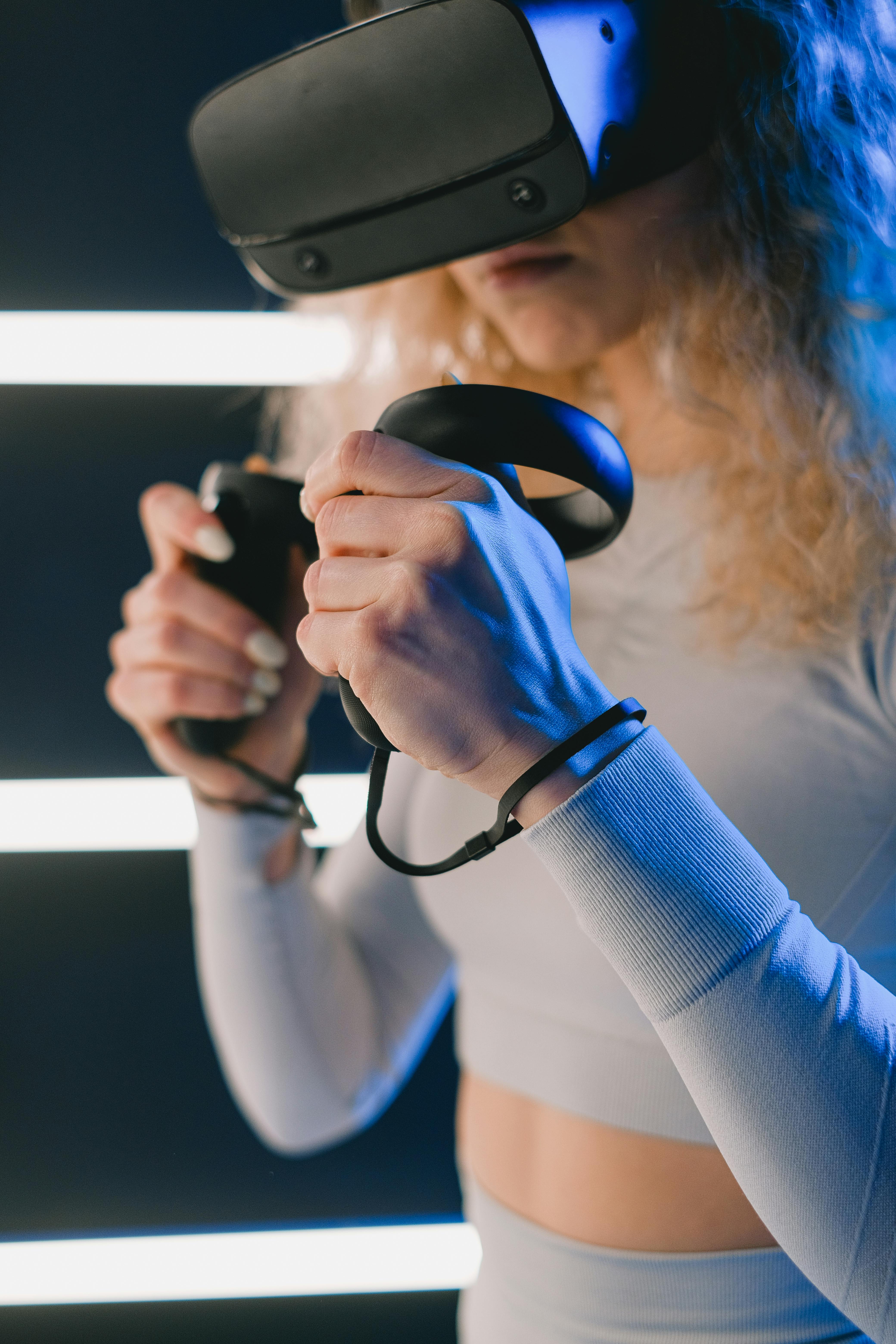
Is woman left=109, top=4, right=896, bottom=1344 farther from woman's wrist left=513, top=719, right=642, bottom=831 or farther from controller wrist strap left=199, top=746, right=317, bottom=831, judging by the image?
woman's wrist left=513, top=719, right=642, bottom=831

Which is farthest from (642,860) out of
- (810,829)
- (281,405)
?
(281,405)

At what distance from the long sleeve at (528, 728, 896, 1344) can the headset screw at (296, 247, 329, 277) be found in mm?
353

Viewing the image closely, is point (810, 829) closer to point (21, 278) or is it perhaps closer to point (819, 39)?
point (819, 39)

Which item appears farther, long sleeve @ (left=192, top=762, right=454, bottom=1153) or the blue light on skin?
long sleeve @ (left=192, top=762, right=454, bottom=1153)

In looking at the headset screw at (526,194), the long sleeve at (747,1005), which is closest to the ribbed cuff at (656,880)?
the long sleeve at (747,1005)

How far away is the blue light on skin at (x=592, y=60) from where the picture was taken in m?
0.41

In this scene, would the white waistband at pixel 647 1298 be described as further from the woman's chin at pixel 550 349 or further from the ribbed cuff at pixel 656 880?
the woman's chin at pixel 550 349

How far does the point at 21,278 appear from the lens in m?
0.89

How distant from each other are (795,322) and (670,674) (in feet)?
0.79

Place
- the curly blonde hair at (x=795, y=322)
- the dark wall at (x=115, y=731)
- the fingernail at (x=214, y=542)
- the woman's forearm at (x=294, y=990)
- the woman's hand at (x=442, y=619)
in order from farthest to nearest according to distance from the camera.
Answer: the dark wall at (x=115, y=731), the woman's forearm at (x=294, y=990), the fingernail at (x=214, y=542), the curly blonde hair at (x=795, y=322), the woman's hand at (x=442, y=619)

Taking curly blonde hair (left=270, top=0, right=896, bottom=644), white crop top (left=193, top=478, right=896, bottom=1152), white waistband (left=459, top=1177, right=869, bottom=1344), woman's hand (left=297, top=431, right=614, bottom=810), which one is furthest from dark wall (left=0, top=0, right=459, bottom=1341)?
woman's hand (left=297, top=431, right=614, bottom=810)

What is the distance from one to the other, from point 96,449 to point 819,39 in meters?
0.75

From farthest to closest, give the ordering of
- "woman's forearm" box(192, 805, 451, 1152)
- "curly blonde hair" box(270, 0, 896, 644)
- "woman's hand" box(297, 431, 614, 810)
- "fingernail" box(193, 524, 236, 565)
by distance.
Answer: "woman's forearm" box(192, 805, 451, 1152) → "fingernail" box(193, 524, 236, 565) → "curly blonde hair" box(270, 0, 896, 644) → "woman's hand" box(297, 431, 614, 810)

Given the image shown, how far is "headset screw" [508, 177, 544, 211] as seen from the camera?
0.44 meters
